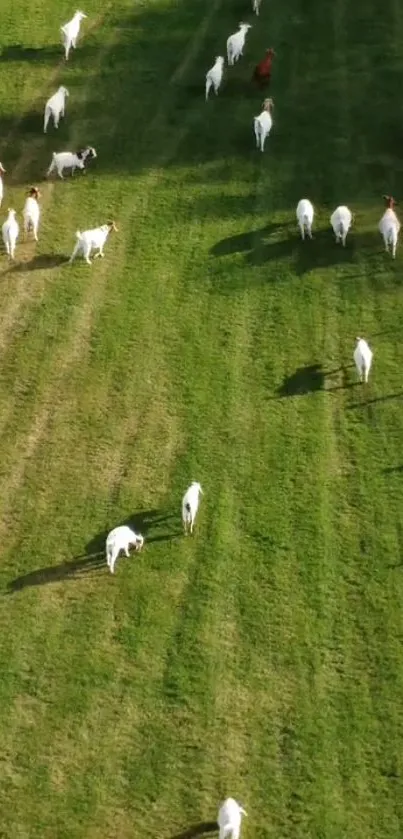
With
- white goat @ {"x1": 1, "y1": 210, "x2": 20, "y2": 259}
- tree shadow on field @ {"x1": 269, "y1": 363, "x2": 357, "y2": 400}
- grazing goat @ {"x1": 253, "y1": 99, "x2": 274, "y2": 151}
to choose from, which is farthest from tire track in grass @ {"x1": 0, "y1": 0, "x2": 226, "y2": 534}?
tree shadow on field @ {"x1": 269, "y1": 363, "x2": 357, "y2": 400}

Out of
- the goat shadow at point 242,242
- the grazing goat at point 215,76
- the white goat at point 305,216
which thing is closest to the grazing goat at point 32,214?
the goat shadow at point 242,242

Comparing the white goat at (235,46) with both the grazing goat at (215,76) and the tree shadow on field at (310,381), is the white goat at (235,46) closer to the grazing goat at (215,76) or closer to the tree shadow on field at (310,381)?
the grazing goat at (215,76)

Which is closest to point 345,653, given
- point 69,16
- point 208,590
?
point 208,590

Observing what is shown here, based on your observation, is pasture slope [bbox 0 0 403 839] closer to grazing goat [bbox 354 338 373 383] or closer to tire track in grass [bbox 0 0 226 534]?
tire track in grass [bbox 0 0 226 534]

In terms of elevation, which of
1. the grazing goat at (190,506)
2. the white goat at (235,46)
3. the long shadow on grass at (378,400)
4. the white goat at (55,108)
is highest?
the white goat at (235,46)

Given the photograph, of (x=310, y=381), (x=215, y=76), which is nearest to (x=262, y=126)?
(x=215, y=76)
